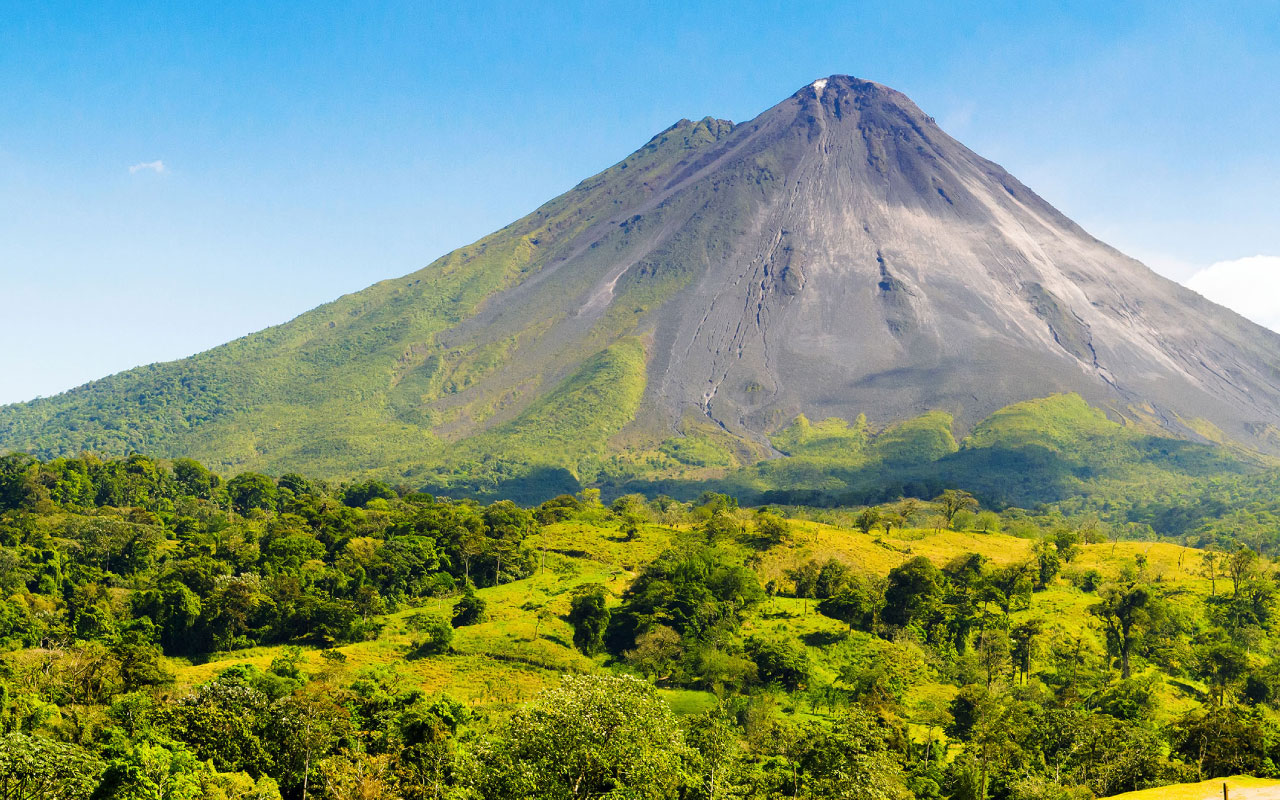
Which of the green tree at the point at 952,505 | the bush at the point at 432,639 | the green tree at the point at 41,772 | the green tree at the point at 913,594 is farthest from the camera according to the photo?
the green tree at the point at 952,505

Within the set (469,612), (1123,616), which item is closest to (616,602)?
(469,612)

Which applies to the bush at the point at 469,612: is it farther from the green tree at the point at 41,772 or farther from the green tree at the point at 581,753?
the green tree at the point at 41,772

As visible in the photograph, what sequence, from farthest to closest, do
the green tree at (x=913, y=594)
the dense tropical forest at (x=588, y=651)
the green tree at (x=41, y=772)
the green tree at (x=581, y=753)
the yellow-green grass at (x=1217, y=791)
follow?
1. the green tree at (x=913, y=594)
2. the dense tropical forest at (x=588, y=651)
3. the yellow-green grass at (x=1217, y=791)
4. the green tree at (x=581, y=753)
5. the green tree at (x=41, y=772)

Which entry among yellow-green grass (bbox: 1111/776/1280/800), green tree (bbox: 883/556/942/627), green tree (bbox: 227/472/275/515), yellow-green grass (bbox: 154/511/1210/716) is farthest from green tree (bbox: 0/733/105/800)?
green tree (bbox: 227/472/275/515)

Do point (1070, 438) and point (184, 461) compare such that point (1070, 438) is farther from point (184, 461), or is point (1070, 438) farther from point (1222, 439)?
point (184, 461)

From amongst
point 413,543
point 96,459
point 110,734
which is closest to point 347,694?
point 110,734

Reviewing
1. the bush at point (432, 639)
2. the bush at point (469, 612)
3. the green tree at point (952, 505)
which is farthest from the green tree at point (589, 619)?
the green tree at point (952, 505)

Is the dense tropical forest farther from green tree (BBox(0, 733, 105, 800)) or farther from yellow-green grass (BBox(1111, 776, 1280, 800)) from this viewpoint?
yellow-green grass (BBox(1111, 776, 1280, 800))
